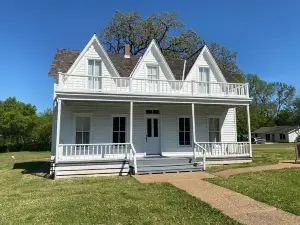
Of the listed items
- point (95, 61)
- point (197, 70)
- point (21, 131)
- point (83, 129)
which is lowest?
point (83, 129)

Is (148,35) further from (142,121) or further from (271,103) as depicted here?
(271,103)

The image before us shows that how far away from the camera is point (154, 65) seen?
1689 centimetres

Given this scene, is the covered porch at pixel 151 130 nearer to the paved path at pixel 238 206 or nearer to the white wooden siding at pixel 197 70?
the white wooden siding at pixel 197 70

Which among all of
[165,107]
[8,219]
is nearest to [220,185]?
[8,219]

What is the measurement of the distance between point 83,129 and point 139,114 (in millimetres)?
3706

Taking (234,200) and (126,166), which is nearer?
(234,200)

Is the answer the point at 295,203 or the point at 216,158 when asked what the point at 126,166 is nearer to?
the point at 216,158

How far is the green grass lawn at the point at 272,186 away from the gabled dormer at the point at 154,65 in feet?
28.9

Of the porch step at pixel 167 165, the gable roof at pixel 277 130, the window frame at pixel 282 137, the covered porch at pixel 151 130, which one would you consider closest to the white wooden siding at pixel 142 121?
the covered porch at pixel 151 130

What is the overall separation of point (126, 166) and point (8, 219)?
284 inches

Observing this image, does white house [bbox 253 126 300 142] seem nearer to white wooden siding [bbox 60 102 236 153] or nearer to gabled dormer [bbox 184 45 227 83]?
white wooden siding [bbox 60 102 236 153]

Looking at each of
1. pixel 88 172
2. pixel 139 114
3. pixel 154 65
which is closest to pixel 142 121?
pixel 139 114

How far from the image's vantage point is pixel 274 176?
33.0 ft

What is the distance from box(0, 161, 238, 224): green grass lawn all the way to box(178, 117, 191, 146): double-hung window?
749cm
